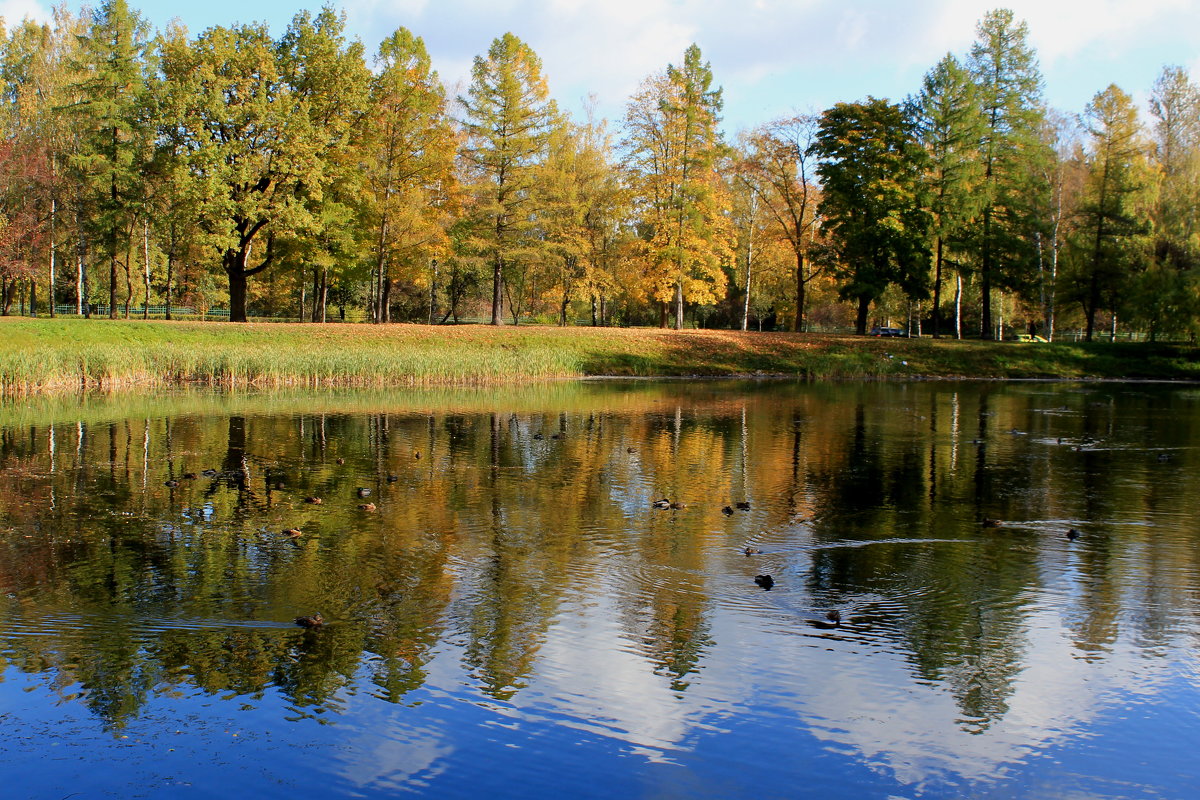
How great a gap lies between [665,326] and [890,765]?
53.6 meters

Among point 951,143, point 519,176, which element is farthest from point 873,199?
point 519,176

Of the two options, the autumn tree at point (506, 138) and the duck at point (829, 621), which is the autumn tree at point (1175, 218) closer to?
the autumn tree at point (506, 138)

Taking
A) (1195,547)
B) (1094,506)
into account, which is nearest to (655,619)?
(1195,547)

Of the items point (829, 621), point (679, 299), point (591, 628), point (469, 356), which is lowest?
point (591, 628)

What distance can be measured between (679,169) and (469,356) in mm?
22432

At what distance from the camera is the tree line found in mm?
47500

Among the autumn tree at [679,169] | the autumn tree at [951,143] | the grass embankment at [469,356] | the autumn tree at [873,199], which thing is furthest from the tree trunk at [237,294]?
the autumn tree at [951,143]

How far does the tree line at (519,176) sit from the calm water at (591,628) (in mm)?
32100

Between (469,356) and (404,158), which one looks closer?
(469,356)

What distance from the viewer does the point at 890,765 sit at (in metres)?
6.95

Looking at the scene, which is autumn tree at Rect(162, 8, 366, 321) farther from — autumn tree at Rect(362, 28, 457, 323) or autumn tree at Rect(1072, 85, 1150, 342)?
autumn tree at Rect(1072, 85, 1150, 342)

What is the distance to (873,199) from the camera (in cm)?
5538

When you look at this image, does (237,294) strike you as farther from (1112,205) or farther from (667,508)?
(1112,205)

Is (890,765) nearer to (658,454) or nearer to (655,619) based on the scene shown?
(655,619)
